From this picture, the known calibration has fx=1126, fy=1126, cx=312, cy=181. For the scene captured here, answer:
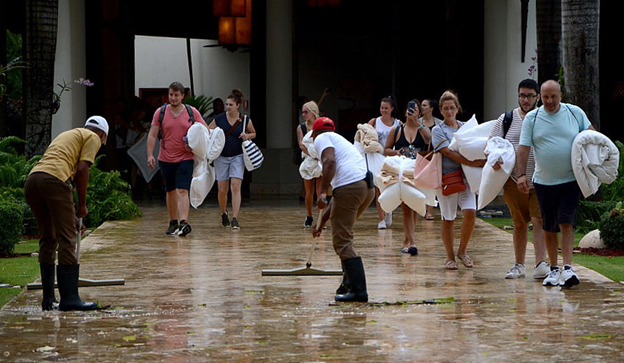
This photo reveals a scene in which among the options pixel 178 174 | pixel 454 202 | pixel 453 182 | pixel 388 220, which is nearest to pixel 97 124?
pixel 453 182

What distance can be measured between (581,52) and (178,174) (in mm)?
5297

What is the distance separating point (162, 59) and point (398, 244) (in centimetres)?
2072

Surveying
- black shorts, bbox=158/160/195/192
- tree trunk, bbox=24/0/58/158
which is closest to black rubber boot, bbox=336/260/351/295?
black shorts, bbox=158/160/195/192

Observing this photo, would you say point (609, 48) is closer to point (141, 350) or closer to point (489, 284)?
point (489, 284)

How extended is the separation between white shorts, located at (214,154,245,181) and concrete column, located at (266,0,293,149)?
7.46 metres

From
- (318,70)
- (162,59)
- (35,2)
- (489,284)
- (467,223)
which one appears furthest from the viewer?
(162,59)

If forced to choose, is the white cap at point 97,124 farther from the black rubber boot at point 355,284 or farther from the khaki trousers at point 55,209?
the black rubber boot at point 355,284

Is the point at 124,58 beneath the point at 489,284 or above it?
above

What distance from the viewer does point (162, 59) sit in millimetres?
32656

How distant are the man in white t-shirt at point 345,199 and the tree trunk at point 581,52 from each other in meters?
5.99

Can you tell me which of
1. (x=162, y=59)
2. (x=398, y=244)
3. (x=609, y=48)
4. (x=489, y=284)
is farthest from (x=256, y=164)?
(x=162, y=59)

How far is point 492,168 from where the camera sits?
9992 millimetres

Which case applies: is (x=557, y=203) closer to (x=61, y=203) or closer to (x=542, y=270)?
(x=542, y=270)

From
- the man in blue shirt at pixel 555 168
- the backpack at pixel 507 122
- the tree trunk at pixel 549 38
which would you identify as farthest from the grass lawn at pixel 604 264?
the tree trunk at pixel 549 38
